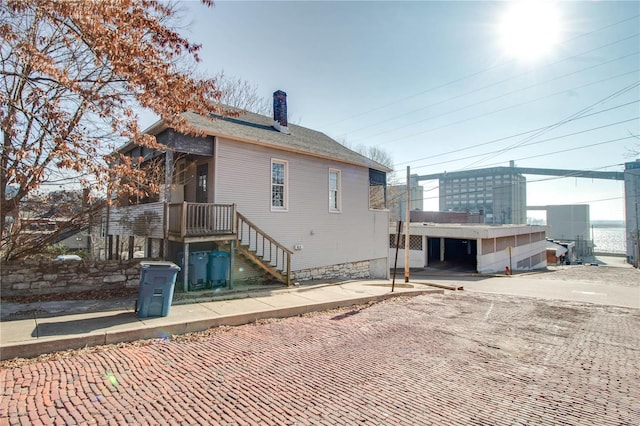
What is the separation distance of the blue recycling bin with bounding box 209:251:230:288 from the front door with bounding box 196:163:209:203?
2.54 meters

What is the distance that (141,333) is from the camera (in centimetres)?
566

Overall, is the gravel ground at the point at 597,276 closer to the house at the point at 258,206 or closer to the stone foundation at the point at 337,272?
the stone foundation at the point at 337,272

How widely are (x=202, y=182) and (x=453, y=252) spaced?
86.8 ft

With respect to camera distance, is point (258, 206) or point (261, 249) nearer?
point (258, 206)

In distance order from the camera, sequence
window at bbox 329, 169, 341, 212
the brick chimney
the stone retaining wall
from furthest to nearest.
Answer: the brick chimney → window at bbox 329, 169, 341, 212 → the stone retaining wall

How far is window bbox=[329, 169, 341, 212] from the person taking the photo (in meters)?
14.4

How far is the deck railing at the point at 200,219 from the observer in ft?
29.7

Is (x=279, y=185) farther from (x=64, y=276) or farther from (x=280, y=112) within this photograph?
(x=64, y=276)

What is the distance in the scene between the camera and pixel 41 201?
7938 mm

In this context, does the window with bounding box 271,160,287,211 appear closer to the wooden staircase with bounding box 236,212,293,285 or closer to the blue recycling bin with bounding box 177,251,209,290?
the wooden staircase with bounding box 236,212,293,285

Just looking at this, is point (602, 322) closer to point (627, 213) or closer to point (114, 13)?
point (114, 13)

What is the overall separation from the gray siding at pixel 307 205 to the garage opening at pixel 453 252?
15232 mm

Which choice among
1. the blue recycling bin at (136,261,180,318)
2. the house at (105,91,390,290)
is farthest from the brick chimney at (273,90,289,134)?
the blue recycling bin at (136,261,180,318)

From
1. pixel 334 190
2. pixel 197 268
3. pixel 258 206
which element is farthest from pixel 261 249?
pixel 334 190
